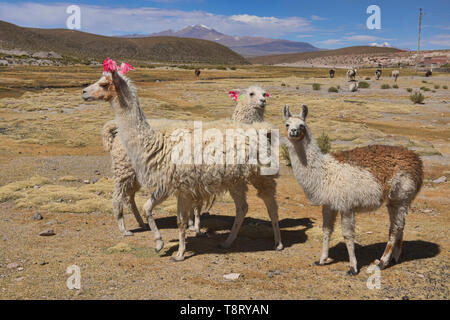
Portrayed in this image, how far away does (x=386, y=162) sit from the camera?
486 cm

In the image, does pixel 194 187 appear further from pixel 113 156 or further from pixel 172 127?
pixel 113 156

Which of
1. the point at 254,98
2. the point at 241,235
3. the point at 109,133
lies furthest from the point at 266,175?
the point at 109,133

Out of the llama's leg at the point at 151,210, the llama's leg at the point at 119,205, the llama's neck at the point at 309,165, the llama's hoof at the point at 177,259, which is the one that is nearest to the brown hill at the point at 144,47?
the llama's leg at the point at 119,205

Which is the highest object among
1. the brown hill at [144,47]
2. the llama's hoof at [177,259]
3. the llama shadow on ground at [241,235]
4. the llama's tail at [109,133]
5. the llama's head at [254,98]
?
the brown hill at [144,47]

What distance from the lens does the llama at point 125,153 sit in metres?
6.18

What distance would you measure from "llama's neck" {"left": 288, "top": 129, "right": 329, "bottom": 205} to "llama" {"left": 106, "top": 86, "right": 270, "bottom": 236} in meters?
1.72

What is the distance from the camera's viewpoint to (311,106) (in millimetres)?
24234

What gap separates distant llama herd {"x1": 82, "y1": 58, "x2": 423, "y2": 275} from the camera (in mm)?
4773

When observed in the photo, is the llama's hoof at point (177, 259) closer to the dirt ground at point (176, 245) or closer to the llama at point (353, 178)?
the dirt ground at point (176, 245)

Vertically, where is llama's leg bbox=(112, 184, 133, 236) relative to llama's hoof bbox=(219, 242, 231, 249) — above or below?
above

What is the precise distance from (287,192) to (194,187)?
177 inches

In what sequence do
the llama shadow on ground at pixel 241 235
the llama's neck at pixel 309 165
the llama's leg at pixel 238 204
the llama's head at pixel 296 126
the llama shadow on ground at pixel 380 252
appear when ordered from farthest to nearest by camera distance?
the llama shadow on ground at pixel 241 235
the llama's leg at pixel 238 204
the llama shadow on ground at pixel 380 252
the llama's neck at pixel 309 165
the llama's head at pixel 296 126

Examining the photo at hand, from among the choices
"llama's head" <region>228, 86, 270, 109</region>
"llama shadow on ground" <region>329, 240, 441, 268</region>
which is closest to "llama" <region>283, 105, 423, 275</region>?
"llama shadow on ground" <region>329, 240, 441, 268</region>

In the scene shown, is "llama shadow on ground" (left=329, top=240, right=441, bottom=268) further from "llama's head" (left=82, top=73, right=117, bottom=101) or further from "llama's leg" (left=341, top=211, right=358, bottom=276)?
"llama's head" (left=82, top=73, right=117, bottom=101)
